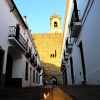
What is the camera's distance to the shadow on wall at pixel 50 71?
1230 inches

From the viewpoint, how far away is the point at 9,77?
483 inches

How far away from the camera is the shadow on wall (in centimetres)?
3123

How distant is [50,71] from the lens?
31906 mm

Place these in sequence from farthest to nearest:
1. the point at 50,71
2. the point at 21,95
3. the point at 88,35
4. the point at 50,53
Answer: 1. the point at 50,53
2. the point at 50,71
3. the point at 88,35
4. the point at 21,95

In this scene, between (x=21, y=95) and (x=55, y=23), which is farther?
(x=55, y=23)

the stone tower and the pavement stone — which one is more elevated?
the stone tower

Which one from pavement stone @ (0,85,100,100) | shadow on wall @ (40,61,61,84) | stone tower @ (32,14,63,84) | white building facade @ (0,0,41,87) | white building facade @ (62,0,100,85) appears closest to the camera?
pavement stone @ (0,85,100,100)

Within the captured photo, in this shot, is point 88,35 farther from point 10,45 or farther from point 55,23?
point 55,23

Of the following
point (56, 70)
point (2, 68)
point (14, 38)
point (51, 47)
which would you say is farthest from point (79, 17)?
point (51, 47)

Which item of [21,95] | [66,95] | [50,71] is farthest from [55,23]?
[66,95]

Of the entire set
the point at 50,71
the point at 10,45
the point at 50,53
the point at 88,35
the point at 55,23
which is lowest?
the point at 50,71

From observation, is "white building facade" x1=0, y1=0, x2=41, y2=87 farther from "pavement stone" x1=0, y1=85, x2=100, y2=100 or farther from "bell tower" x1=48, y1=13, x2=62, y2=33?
"bell tower" x1=48, y1=13, x2=62, y2=33

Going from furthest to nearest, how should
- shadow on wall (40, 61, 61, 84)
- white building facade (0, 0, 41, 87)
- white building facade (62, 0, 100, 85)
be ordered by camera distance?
shadow on wall (40, 61, 61, 84) < white building facade (0, 0, 41, 87) < white building facade (62, 0, 100, 85)

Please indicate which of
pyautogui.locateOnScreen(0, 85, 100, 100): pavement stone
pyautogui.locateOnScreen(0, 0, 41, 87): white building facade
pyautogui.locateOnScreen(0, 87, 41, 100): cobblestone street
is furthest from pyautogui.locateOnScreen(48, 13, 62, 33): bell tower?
pyautogui.locateOnScreen(0, 85, 100, 100): pavement stone
